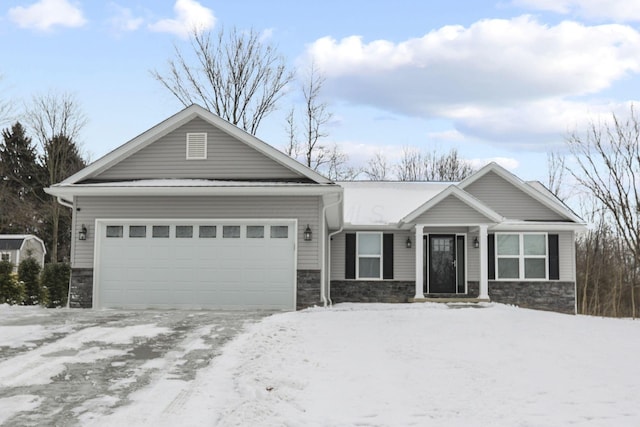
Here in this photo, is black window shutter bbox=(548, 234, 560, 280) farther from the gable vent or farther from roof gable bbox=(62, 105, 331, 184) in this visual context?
the gable vent

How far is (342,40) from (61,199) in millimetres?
9376

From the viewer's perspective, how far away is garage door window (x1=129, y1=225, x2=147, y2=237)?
14.7 metres

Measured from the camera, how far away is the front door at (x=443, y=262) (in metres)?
19.6

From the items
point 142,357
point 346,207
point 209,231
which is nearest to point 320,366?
point 142,357

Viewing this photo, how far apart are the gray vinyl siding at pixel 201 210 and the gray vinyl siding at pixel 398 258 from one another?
18.0 ft

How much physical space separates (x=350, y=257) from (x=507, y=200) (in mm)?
5330

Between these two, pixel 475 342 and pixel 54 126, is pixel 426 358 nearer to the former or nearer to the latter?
pixel 475 342

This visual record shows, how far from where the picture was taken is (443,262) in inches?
776

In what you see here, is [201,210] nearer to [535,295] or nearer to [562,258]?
[535,295]

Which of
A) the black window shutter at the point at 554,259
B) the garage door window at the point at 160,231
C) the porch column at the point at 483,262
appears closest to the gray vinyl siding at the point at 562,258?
the black window shutter at the point at 554,259

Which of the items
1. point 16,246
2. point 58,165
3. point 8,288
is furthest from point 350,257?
point 16,246

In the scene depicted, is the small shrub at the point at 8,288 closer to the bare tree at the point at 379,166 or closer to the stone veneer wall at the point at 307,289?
the stone veneer wall at the point at 307,289

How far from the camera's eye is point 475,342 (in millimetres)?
9789

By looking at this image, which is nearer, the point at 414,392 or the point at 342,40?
the point at 414,392
